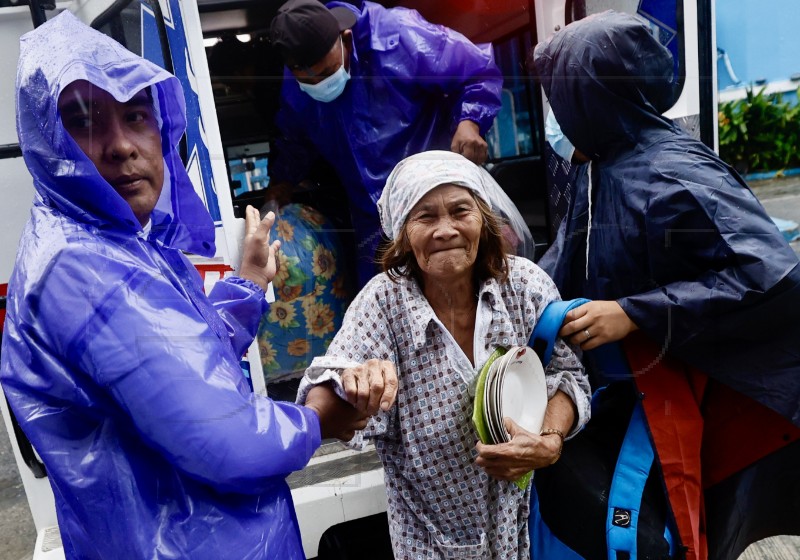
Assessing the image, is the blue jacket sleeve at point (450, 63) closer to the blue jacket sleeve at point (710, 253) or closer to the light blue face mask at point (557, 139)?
the light blue face mask at point (557, 139)

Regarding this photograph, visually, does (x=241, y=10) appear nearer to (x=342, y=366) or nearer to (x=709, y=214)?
(x=342, y=366)

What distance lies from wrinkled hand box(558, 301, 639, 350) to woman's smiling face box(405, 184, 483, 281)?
0.26 meters

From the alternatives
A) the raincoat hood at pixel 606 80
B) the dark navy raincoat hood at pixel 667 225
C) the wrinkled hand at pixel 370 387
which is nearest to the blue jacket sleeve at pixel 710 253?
the dark navy raincoat hood at pixel 667 225

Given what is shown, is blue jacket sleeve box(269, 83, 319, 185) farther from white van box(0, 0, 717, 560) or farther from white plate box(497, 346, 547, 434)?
white plate box(497, 346, 547, 434)

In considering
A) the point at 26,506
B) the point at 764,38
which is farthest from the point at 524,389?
the point at 26,506

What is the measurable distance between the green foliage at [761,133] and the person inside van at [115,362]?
39.7 inches

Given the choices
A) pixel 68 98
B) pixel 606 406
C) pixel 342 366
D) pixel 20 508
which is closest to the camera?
pixel 68 98

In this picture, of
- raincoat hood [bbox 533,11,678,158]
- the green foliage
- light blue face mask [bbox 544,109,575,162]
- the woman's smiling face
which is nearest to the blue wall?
the green foliage

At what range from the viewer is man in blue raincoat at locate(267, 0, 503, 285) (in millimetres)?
1113

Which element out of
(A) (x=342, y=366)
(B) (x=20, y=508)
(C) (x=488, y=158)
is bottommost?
(B) (x=20, y=508)

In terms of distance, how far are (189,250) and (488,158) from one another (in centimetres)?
60

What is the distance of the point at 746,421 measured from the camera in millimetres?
1309

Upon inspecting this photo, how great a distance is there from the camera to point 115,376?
2.51 feet

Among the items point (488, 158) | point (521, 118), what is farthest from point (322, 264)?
point (521, 118)
